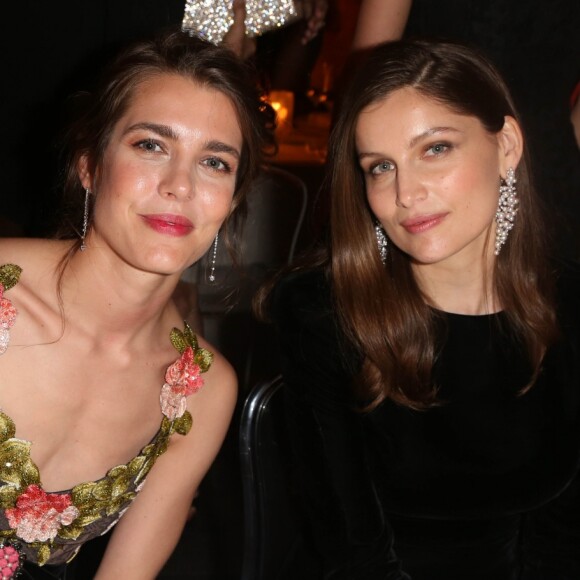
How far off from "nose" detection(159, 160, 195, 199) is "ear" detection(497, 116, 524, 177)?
1.72ft

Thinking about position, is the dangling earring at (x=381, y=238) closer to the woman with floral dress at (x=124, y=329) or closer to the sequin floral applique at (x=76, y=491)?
the woman with floral dress at (x=124, y=329)

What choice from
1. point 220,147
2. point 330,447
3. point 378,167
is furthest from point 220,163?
point 330,447

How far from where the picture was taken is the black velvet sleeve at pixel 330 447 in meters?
1.70

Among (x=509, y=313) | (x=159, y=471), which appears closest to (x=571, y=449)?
(x=509, y=313)

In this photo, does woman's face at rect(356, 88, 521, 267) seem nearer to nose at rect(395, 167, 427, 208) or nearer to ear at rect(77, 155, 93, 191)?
nose at rect(395, 167, 427, 208)

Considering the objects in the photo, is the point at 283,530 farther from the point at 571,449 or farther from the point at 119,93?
the point at 119,93

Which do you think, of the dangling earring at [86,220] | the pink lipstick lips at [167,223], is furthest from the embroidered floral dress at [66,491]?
the pink lipstick lips at [167,223]

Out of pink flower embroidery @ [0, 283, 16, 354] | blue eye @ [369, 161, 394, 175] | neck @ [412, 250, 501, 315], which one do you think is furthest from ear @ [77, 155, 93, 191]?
neck @ [412, 250, 501, 315]

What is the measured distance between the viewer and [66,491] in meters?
1.68

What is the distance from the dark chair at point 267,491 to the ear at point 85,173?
1.39ft

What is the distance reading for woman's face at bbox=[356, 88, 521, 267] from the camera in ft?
5.58

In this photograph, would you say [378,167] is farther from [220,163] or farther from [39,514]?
[39,514]

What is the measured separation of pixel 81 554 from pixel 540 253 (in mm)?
936

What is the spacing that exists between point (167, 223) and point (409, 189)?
0.38 meters
